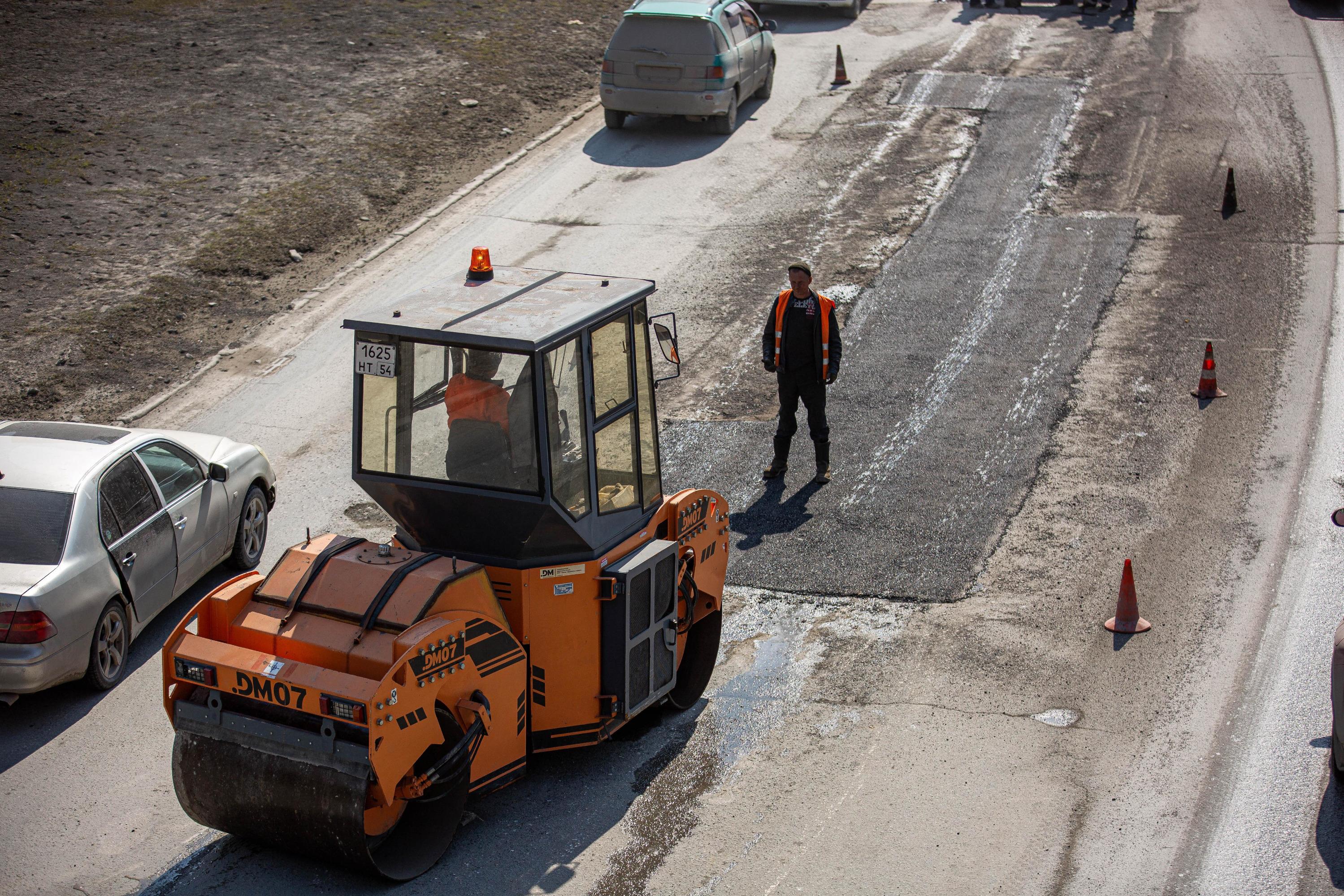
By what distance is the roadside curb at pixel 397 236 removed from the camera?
42.1 feet

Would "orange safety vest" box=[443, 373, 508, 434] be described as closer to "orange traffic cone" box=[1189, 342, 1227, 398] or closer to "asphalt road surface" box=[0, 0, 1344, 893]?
"asphalt road surface" box=[0, 0, 1344, 893]

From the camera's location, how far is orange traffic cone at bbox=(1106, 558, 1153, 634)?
342 inches

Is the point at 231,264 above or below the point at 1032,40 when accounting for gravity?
below

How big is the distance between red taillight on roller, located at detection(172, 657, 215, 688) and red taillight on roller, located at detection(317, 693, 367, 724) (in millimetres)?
658

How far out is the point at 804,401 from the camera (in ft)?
36.3

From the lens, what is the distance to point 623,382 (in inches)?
283

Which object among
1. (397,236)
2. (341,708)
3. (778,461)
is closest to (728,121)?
(397,236)

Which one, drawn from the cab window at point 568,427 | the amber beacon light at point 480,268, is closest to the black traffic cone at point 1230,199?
the amber beacon light at point 480,268

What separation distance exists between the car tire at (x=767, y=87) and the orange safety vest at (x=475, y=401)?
15684mm

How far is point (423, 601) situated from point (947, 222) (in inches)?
451

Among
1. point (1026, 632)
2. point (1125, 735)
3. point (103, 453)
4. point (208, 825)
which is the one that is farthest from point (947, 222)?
point (208, 825)

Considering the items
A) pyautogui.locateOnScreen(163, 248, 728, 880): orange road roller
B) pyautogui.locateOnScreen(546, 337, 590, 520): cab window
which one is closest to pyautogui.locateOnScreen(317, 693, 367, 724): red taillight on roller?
pyautogui.locateOnScreen(163, 248, 728, 880): orange road roller

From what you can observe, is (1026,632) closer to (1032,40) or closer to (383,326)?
(383,326)

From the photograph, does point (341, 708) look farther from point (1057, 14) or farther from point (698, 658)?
point (1057, 14)
